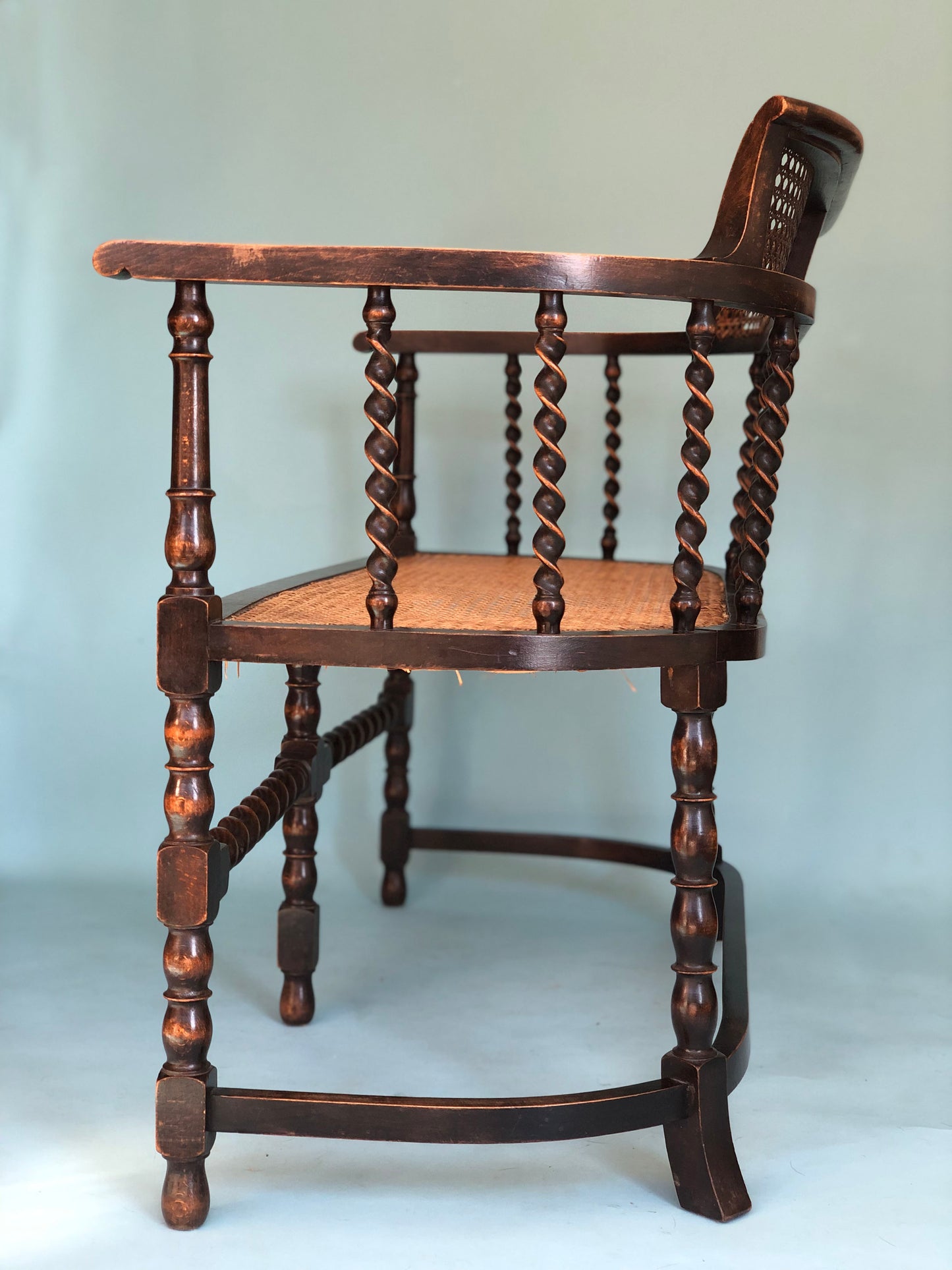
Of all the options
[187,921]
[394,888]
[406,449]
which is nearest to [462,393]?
[406,449]

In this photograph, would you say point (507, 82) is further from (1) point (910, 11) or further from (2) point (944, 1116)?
(2) point (944, 1116)

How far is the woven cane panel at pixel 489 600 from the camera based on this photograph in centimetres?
173

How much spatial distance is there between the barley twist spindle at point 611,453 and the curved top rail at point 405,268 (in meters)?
1.11

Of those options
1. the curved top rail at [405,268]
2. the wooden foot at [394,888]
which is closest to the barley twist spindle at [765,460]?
the curved top rail at [405,268]

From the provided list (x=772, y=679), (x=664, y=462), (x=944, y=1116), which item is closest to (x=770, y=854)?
(x=772, y=679)

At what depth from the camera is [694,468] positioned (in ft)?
5.54

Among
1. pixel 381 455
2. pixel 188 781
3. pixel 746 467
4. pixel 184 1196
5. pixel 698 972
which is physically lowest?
pixel 184 1196

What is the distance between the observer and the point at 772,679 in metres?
3.36

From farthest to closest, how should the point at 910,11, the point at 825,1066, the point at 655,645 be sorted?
the point at 910,11 → the point at 825,1066 → the point at 655,645

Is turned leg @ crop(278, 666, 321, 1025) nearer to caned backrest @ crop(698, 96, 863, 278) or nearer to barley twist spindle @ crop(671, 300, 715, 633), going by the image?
barley twist spindle @ crop(671, 300, 715, 633)

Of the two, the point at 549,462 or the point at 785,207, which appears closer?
the point at 549,462

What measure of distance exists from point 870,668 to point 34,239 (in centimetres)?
222

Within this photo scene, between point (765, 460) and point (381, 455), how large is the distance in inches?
21.9

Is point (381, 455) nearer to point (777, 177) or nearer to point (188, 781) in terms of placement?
point (188, 781)
